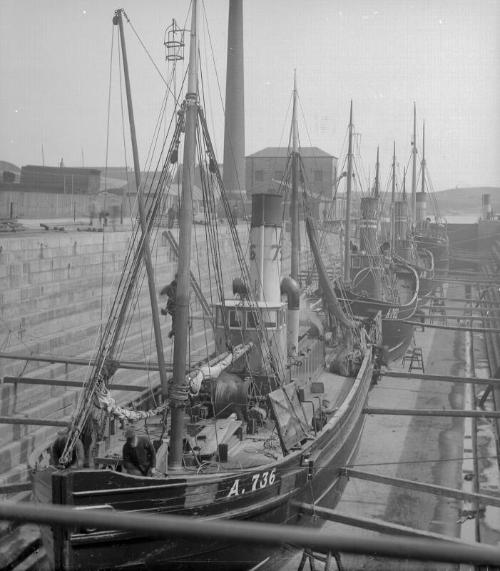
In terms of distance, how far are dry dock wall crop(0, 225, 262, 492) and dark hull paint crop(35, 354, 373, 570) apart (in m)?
3.94

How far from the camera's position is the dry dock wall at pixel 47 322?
14.9 metres

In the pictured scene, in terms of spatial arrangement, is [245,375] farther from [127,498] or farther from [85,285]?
[85,285]

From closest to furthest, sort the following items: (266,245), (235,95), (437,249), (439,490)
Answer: (439,490), (266,245), (235,95), (437,249)

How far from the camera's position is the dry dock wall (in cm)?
1486

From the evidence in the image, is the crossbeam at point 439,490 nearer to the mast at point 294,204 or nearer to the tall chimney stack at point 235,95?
the mast at point 294,204

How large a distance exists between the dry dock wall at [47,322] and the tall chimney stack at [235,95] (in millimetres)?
29119

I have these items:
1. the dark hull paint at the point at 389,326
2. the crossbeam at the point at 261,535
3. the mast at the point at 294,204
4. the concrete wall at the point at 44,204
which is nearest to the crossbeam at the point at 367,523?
the mast at the point at 294,204

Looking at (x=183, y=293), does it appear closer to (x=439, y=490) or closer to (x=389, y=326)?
(x=439, y=490)

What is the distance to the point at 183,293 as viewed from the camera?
1005cm

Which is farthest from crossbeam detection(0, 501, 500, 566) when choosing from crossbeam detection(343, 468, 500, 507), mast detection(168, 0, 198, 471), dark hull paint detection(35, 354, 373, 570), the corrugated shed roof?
the corrugated shed roof

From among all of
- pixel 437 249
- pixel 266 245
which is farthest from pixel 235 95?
pixel 266 245

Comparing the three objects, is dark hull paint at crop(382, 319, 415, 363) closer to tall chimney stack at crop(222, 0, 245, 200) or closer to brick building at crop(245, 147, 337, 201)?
tall chimney stack at crop(222, 0, 245, 200)

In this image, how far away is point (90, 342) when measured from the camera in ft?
61.2

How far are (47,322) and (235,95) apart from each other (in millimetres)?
36992
